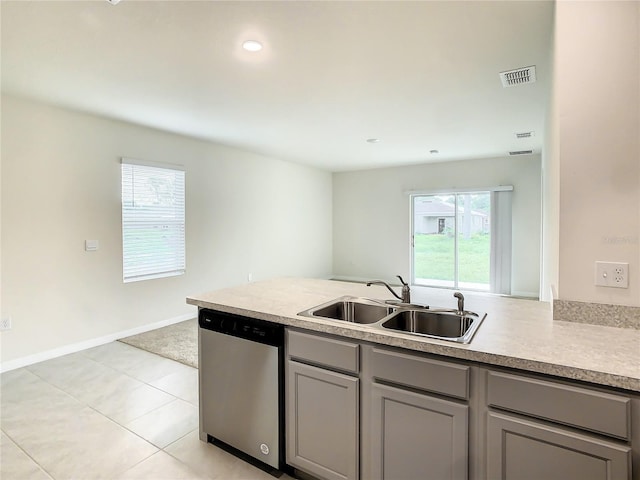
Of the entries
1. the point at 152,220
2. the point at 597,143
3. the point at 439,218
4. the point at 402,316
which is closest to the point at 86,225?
the point at 152,220

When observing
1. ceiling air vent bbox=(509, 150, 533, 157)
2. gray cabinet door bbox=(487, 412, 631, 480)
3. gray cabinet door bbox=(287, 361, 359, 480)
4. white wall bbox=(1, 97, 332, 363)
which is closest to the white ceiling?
white wall bbox=(1, 97, 332, 363)

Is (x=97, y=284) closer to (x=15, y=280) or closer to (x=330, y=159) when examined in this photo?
(x=15, y=280)

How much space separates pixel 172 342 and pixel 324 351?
2959 millimetres

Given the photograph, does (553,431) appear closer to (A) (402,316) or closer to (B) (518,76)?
(A) (402,316)

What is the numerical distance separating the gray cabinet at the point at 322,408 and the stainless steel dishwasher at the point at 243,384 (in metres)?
0.08

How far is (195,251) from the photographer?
5.04 meters

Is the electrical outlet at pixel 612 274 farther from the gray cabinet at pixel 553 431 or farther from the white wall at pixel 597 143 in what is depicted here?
the gray cabinet at pixel 553 431

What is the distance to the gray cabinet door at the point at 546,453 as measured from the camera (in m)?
1.14

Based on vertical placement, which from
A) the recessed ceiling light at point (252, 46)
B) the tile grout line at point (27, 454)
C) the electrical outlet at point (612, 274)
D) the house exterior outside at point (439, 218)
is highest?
the recessed ceiling light at point (252, 46)

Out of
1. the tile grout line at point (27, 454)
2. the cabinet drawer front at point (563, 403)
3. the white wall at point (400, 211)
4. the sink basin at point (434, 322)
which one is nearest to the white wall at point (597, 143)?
the sink basin at point (434, 322)

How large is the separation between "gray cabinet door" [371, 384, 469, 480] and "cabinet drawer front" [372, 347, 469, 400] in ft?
0.15

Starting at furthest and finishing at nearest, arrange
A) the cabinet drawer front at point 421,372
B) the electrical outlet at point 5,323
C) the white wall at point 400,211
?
the white wall at point 400,211
the electrical outlet at point 5,323
the cabinet drawer front at point 421,372

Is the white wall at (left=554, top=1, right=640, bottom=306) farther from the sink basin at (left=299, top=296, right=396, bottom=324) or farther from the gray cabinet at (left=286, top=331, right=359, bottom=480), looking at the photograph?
the gray cabinet at (left=286, top=331, right=359, bottom=480)

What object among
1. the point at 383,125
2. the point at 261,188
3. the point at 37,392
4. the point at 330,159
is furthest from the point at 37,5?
the point at 330,159
